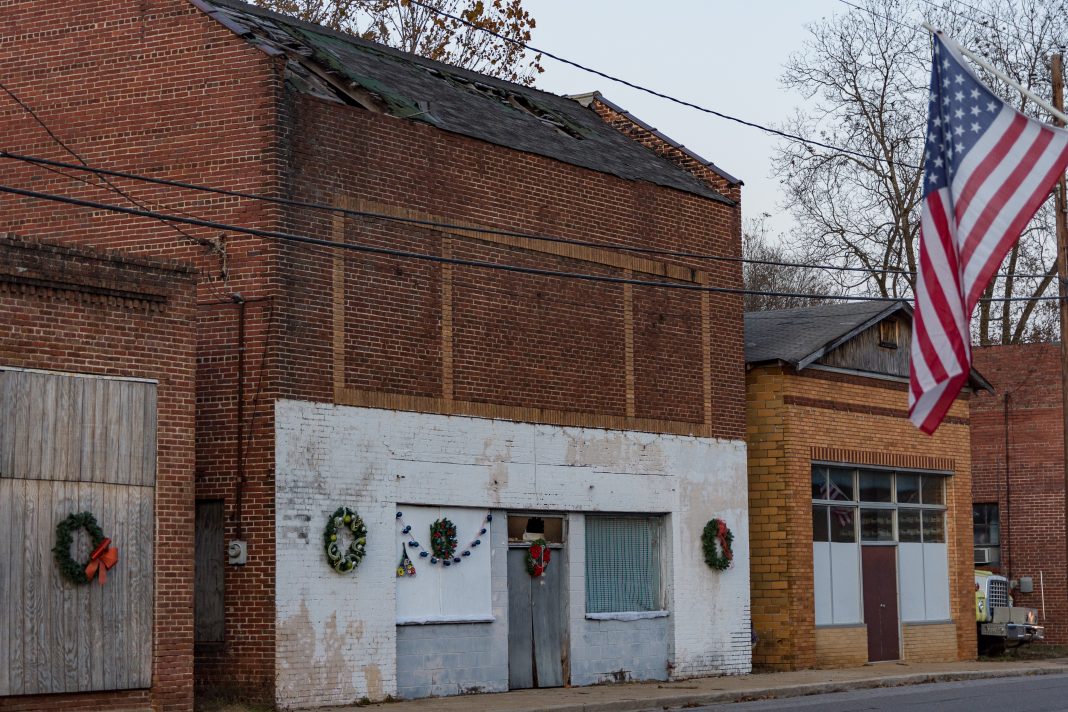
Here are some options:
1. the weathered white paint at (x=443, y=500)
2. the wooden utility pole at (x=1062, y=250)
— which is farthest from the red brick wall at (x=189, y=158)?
the wooden utility pole at (x=1062, y=250)

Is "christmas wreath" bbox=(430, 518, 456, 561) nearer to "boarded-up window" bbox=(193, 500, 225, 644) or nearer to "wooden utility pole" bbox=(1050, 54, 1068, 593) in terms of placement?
"boarded-up window" bbox=(193, 500, 225, 644)

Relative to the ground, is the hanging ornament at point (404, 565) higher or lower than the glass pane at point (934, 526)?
lower

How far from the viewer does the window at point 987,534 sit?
39.3m

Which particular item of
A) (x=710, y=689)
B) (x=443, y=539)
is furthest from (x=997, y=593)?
(x=443, y=539)

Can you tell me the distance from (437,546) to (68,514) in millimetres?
6007

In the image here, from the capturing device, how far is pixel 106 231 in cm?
2198

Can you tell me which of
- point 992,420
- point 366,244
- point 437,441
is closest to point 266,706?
point 437,441

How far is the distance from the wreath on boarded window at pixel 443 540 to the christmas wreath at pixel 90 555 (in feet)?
17.5

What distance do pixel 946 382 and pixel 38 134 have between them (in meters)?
14.9

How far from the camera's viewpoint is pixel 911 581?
104ft

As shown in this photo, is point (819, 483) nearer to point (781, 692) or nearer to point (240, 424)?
point (781, 692)

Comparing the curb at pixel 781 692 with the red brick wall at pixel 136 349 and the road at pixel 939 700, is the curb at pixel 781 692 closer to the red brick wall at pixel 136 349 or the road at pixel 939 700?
the road at pixel 939 700

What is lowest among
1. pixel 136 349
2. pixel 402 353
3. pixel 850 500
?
pixel 850 500

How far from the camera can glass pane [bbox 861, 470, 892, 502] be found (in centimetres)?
3081
